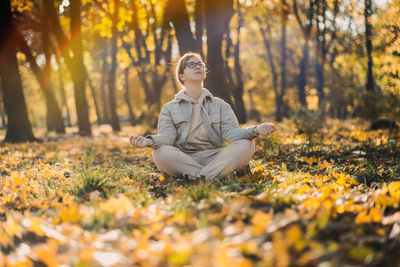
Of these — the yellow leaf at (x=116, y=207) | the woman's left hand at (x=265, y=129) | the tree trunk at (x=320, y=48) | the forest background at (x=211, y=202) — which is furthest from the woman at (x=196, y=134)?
the tree trunk at (x=320, y=48)

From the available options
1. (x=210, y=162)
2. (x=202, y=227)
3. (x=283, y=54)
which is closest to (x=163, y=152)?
(x=210, y=162)

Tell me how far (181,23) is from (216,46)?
1.05 m

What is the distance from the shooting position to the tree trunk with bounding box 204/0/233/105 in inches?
316

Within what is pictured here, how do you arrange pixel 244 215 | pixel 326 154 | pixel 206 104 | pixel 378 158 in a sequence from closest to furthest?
A: pixel 244 215 < pixel 206 104 < pixel 378 158 < pixel 326 154

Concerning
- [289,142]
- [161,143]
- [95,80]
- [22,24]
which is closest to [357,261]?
[161,143]

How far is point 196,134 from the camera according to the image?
4582 mm

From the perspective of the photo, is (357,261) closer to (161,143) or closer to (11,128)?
(161,143)

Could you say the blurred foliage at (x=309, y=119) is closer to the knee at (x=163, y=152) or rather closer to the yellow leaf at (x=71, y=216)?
the knee at (x=163, y=152)

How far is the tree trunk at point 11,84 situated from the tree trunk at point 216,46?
602 cm

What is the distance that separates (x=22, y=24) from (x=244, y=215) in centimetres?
1593

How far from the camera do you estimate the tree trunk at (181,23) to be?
750 cm

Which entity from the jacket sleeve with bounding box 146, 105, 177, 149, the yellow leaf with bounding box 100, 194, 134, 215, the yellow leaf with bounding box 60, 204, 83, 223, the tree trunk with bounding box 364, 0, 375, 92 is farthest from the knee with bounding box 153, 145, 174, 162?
the tree trunk with bounding box 364, 0, 375, 92

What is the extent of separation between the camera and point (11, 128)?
10.6m

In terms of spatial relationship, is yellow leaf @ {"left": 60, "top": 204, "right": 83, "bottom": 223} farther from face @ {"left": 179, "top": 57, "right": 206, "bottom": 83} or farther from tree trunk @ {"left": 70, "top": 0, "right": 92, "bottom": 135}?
tree trunk @ {"left": 70, "top": 0, "right": 92, "bottom": 135}
